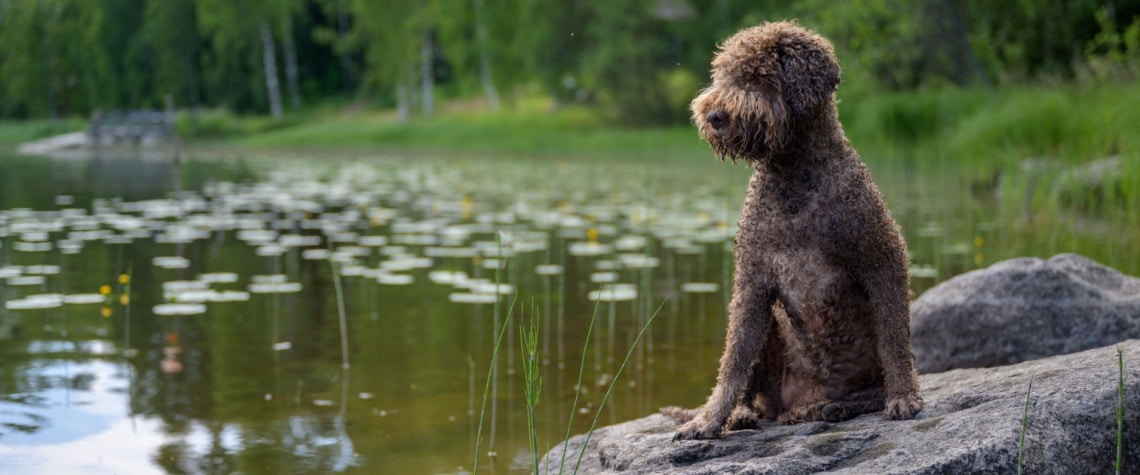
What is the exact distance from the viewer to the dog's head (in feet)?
10.5

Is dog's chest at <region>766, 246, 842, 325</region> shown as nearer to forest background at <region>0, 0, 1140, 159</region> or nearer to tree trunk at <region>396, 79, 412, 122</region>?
forest background at <region>0, 0, 1140, 159</region>

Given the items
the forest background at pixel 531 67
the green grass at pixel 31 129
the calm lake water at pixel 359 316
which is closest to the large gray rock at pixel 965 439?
the calm lake water at pixel 359 316

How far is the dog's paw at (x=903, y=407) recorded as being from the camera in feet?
11.1

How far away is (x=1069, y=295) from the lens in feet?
17.1

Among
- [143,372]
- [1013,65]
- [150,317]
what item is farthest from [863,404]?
[1013,65]

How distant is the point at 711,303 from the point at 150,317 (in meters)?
4.04

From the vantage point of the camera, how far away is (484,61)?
48.5m

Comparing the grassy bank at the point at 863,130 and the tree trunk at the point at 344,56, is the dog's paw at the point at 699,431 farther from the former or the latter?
the tree trunk at the point at 344,56

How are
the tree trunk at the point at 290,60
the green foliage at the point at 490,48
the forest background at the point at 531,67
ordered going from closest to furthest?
the forest background at the point at 531,67, the green foliage at the point at 490,48, the tree trunk at the point at 290,60

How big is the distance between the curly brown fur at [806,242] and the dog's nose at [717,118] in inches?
1.6

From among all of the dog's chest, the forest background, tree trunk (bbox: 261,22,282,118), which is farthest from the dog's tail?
tree trunk (bbox: 261,22,282,118)

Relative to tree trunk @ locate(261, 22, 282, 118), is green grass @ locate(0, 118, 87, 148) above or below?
below

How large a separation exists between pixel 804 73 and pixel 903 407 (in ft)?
3.60

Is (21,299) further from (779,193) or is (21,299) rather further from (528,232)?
(779,193)
